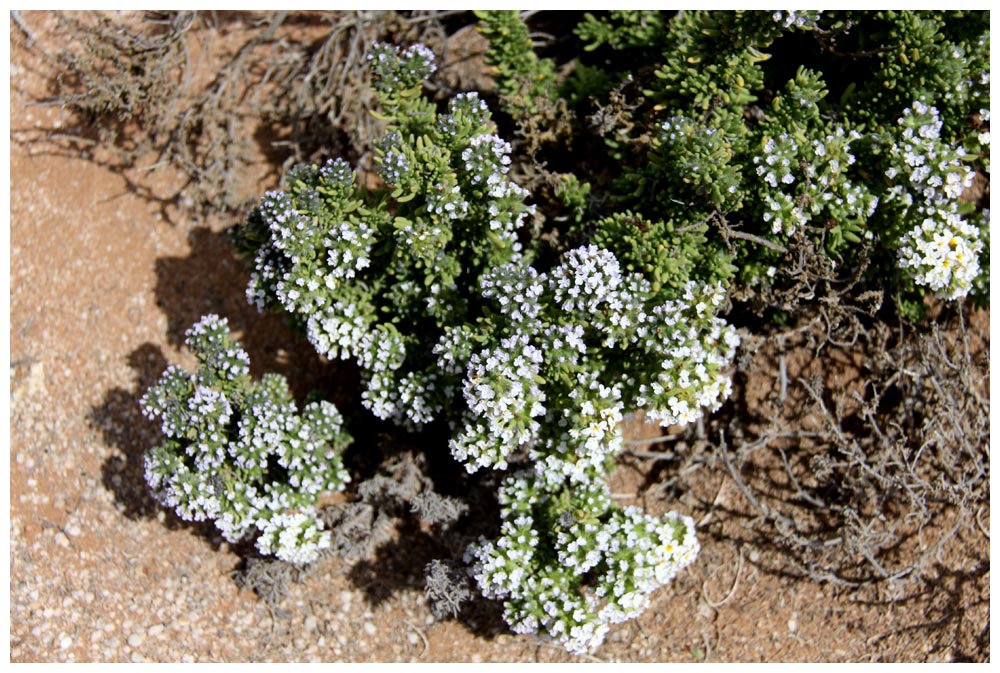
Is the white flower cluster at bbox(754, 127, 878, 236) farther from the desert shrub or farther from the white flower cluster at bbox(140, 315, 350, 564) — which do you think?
the white flower cluster at bbox(140, 315, 350, 564)

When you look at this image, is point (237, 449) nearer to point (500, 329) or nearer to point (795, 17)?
point (500, 329)

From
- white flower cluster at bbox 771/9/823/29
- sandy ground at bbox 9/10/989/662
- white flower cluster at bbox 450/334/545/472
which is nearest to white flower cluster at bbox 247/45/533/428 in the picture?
white flower cluster at bbox 450/334/545/472

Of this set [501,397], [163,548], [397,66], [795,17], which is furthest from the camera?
[163,548]

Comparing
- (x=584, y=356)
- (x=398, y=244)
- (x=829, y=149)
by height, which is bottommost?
(x=584, y=356)

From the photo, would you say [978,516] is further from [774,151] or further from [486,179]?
[486,179]

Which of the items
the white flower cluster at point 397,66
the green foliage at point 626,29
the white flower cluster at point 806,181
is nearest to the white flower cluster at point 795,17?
the white flower cluster at point 806,181

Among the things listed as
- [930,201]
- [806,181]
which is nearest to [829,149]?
[806,181]

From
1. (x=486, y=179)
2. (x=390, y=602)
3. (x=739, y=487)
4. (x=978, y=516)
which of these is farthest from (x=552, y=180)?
(x=978, y=516)
